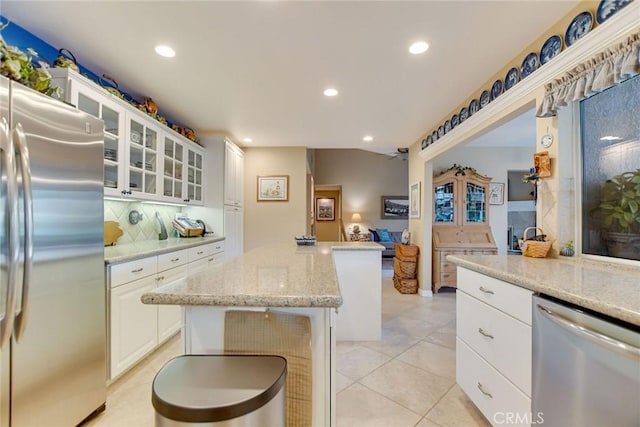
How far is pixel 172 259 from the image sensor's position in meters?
2.52

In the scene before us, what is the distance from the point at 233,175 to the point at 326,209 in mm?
5731

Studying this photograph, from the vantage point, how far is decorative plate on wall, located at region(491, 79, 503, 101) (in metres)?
2.22

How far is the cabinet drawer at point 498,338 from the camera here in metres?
1.19

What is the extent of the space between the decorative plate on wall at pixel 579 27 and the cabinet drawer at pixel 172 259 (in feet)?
10.5

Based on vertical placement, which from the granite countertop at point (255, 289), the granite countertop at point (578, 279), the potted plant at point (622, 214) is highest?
the potted plant at point (622, 214)

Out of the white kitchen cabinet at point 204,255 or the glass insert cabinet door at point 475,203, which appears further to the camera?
the glass insert cabinet door at point 475,203

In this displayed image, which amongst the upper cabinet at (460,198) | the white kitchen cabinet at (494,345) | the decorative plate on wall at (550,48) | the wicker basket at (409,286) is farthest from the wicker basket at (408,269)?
the decorative plate on wall at (550,48)

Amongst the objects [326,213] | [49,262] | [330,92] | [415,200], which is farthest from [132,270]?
[326,213]

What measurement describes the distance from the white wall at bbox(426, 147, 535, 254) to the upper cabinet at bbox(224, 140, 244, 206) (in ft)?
12.5

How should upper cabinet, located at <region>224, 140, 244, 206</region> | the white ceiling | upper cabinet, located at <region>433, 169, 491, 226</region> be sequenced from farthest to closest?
upper cabinet, located at <region>433, 169, 491, 226</region> < upper cabinet, located at <region>224, 140, 244, 206</region> < the white ceiling

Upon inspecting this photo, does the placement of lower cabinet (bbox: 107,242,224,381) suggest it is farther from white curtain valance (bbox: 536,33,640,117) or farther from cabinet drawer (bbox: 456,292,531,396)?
white curtain valance (bbox: 536,33,640,117)

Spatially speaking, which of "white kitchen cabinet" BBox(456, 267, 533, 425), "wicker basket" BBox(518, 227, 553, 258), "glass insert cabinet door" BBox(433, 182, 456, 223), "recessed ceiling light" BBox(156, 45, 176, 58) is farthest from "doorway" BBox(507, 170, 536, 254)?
"recessed ceiling light" BBox(156, 45, 176, 58)

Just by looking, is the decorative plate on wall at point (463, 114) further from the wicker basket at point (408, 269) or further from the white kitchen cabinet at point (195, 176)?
the white kitchen cabinet at point (195, 176)

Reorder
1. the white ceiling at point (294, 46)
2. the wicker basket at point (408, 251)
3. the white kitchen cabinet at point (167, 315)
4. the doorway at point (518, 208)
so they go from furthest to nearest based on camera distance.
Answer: the doorway at point (518, 208)
the wicker basket at point (408, 251)
the white kitchen cabinet at point (167, 315)
the white ceiling at point (294, 46)
